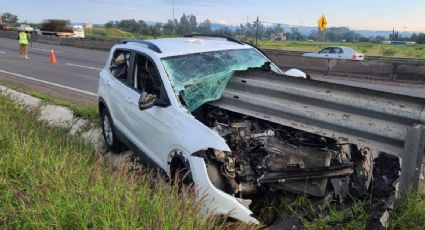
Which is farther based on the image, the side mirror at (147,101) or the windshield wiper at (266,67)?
the windshield wiper at (266,67)

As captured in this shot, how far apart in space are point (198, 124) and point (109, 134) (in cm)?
301

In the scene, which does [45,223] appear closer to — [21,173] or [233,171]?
[21,173]

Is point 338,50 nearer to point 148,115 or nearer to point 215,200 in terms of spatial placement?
point 148,115

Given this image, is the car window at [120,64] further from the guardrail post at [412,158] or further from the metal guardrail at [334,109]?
the guardrail post at [412,158]

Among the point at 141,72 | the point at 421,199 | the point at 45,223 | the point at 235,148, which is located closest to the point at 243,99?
the point at 235,148

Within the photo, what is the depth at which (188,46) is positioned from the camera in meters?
5.85

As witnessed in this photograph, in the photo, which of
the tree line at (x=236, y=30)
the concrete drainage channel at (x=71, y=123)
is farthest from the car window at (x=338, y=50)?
the concrete drainage channel at (x=71, y=123)

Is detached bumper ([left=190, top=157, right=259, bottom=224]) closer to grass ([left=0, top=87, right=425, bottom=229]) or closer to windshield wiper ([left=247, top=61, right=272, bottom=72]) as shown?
grass ([left=0, top=87, right=425, bottom=229])

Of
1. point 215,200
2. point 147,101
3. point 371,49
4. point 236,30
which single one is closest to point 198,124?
point 215,200

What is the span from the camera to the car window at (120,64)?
6.44m

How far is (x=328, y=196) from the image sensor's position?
158 inches

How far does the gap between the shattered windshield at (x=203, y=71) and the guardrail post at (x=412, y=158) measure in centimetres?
207

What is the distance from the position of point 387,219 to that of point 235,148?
145 cm

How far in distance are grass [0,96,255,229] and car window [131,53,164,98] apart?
4.52ft
